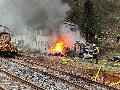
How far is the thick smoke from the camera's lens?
39750 mm

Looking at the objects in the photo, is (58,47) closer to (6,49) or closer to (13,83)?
(6,49)

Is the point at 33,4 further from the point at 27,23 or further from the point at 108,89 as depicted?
the point at 108,89

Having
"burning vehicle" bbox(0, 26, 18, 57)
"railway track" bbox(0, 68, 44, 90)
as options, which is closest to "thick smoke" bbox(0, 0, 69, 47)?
"burning vehicle" bbox(0, 26, 18, 57)

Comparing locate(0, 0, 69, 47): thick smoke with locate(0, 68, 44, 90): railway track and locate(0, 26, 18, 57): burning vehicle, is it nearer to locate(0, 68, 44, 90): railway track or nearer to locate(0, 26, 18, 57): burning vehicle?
locate(0, 26, 18, 57): burning vehicle

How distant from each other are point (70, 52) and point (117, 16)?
10.7 meters

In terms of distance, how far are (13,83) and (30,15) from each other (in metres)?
28.0

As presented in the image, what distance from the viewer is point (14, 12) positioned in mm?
45125

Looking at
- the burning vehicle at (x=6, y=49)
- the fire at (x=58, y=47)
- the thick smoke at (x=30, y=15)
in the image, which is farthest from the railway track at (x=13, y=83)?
the thick smoke at (x=30, y=15)

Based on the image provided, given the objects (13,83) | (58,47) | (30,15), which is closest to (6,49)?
(58,47)

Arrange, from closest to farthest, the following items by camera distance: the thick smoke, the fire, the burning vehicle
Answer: the burning vehicle < the fire < the thick smoke

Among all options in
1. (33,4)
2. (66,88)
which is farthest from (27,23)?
(66,88)

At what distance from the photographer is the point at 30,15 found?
42062 millimetres

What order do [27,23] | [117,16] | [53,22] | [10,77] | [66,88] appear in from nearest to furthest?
[66,88], [10,77], [117,16], [53,22], [27,23]

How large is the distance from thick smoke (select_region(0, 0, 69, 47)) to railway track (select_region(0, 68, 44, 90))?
22219mm
